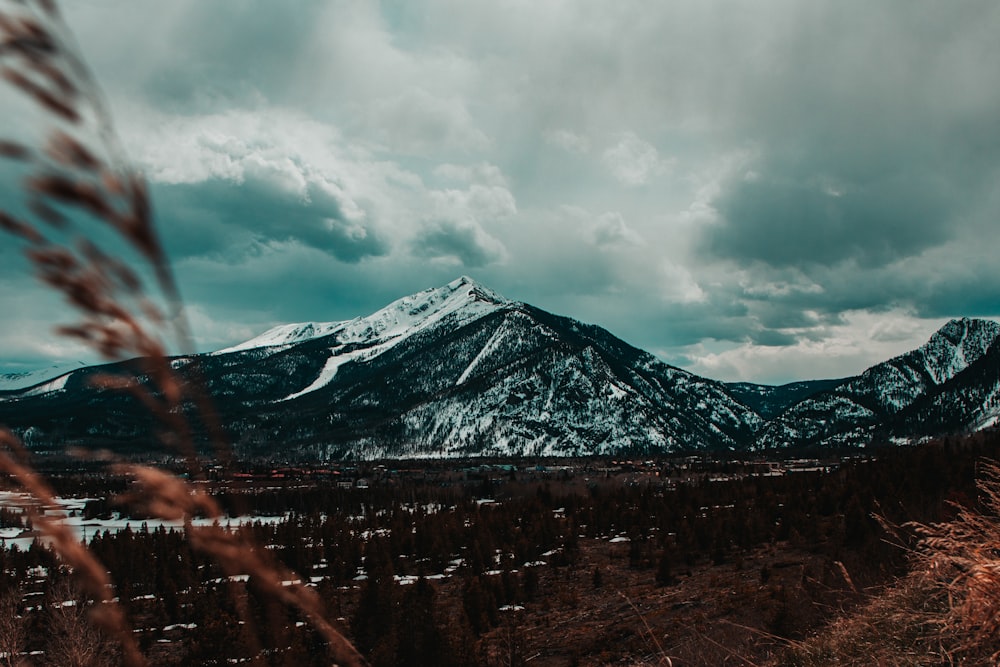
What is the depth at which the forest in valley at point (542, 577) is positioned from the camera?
2348cm

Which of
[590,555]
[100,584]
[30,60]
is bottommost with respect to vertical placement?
[590,555]

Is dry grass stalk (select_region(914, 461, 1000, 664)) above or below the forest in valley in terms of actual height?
above

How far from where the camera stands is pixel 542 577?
5116cm

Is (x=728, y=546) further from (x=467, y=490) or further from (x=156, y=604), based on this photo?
(x=467, y=490)

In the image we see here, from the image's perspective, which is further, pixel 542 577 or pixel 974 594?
pixel 542 577

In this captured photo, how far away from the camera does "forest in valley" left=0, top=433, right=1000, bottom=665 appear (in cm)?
2348

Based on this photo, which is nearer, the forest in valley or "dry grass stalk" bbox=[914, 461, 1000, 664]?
"dry grass stalk" bbox=[914, 461, 1000, 664]

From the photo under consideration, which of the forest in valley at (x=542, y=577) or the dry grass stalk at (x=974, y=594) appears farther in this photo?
the forest in valley at (x=542, y=577)

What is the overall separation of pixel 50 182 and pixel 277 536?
77285 millimetres

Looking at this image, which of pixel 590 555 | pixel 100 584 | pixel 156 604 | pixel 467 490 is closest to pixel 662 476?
pixel 467 490

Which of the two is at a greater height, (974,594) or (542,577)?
(974,594)

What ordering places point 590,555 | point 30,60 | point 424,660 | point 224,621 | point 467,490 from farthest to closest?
point 467,490, point 590,555, point 224,621, point 424,660, point 30,60

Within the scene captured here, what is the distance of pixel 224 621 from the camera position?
3453 centimetres

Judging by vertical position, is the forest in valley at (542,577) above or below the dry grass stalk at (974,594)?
below
